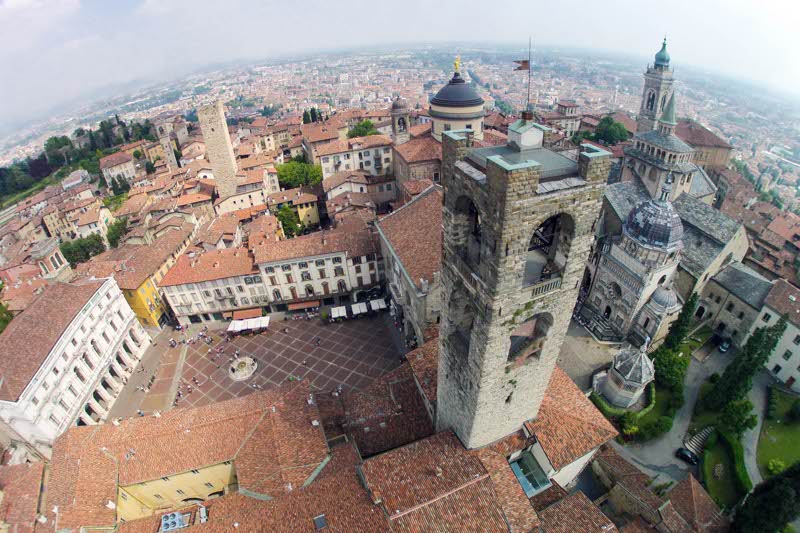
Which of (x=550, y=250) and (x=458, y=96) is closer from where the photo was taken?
(x=550, y=250)

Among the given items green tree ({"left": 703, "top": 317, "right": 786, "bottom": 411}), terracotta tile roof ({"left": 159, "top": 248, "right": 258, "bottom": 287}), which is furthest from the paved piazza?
green tree ({"left": 703, "top": 317, "right": 786, "bottom": 411})

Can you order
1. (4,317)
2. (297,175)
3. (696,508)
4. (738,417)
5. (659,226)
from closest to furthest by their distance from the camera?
1. (696,508)
2. (738,417)
3. (659,226)
4. (4,317)
5. (297,175)

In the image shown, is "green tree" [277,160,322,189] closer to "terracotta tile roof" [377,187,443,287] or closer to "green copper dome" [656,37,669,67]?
"terracotta tile roof" [377,187,443,287]

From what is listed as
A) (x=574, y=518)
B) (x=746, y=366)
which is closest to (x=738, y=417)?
(x=746, y=366)

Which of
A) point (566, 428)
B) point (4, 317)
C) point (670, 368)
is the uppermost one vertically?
point (566, 428)

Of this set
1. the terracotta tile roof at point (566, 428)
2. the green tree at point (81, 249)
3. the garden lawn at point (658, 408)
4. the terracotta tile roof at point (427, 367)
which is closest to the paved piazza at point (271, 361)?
the terracotta tile roof at point (427, 367)

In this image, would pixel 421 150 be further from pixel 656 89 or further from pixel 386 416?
pixel 386 416

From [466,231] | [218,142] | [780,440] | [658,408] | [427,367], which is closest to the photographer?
[466,231]

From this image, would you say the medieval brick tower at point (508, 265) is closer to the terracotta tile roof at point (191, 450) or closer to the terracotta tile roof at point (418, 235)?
the terracotta tile roof at point (191, 450)

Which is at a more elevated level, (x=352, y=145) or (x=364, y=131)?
(x=352, y=145)
